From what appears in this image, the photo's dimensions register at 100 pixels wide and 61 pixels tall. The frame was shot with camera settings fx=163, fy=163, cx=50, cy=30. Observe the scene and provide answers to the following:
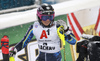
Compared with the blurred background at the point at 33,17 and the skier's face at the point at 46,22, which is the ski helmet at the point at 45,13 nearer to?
the skier's face at the point at 46,22

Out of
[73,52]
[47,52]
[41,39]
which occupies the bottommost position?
[73,52]

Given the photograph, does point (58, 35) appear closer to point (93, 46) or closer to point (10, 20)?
point (93, 46)

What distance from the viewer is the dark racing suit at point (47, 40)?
3.94 ft

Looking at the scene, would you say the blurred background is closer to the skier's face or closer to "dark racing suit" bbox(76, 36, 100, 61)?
the skier's face

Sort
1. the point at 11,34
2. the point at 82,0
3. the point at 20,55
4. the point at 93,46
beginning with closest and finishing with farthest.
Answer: the point at 93,46
the point at 11,34
the point at 20,55
the point at 82,0

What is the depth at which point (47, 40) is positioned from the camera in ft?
3.98

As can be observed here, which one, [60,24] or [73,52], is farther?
[73,52]

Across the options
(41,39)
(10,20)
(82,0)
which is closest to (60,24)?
(41,39)

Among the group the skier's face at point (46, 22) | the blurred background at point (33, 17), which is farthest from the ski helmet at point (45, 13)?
the blurred background at point (33, 17)

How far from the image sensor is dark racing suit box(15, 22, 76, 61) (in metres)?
1.20

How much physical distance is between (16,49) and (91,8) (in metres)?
1.04

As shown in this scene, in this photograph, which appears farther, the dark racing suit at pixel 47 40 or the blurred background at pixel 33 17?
the blurred background at pixel 33 17

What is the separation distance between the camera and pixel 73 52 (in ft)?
5.95

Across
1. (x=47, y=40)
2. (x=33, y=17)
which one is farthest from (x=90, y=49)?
(x=33, y=17)
